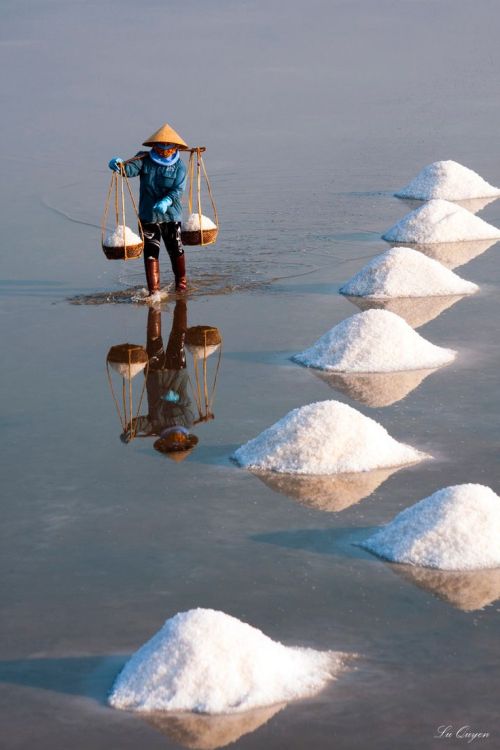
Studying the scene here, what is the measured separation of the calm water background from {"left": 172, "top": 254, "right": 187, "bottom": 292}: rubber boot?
0.79 ft

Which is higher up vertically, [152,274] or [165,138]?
[165,138]

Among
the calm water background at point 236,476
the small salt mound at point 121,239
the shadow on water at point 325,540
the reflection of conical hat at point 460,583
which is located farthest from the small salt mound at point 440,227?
the reflection of conical hat at point 460,583

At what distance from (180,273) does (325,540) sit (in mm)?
5103

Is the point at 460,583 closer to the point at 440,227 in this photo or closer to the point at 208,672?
the point at 208,672

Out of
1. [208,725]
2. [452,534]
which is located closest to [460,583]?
[452,534]

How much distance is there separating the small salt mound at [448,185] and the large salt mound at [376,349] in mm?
6474

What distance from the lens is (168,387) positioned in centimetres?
895

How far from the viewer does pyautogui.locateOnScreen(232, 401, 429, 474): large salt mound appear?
726 centimetres

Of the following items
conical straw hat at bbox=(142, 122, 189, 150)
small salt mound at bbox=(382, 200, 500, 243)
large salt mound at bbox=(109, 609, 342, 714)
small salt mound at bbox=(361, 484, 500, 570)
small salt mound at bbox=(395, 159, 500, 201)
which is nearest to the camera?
large salt mound at bbox=(109, 609, 342, 714)

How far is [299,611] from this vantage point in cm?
580

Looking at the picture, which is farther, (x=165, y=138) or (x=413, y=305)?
(x=413, y=305)

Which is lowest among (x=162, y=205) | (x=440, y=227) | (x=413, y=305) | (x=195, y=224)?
(x=413, y=305)

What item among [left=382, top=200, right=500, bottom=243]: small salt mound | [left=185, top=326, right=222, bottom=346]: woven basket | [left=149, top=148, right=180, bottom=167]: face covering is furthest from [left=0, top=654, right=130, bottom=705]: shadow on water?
[left=382, top=200, right=500, bottom=243]: small salt mound

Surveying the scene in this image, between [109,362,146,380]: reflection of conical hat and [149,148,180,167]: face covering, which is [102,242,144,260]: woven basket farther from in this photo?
[109,362,146,380]: reflection of conical hat
